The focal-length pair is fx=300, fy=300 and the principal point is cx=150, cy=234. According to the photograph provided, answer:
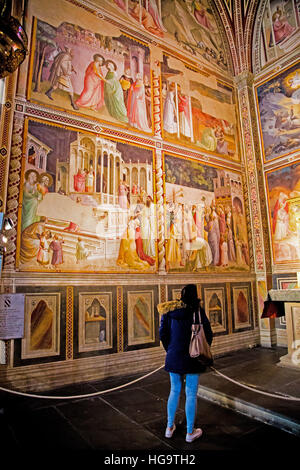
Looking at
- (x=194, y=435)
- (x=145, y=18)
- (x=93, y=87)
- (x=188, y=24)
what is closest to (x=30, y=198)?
(x=93, y=87)

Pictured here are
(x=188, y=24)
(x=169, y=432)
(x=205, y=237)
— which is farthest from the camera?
(x=188, y=24)

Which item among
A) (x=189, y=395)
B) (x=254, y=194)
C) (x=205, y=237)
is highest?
(x=254, y=194)

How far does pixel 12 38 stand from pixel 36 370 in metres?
5.36

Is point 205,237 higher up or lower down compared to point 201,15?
lower down

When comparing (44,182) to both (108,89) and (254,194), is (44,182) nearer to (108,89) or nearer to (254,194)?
(108,89)

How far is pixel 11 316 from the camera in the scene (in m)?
5.44

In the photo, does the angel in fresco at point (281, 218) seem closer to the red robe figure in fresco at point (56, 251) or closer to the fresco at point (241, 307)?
the fresco at point (241, 307)

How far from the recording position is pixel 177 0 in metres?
9.60

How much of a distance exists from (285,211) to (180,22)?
682cm

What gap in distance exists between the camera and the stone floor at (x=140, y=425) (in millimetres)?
3258

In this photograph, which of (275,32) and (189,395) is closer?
(189,395)

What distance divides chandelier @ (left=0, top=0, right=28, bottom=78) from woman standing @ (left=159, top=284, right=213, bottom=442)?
12.8ft

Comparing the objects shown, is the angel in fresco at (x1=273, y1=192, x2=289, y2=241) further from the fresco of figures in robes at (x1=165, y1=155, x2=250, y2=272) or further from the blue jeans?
the blue jeans

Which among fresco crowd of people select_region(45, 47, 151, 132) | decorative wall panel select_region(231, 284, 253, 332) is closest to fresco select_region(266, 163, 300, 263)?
decorative wall panel select_region(231, 284, 253, 332)
